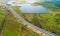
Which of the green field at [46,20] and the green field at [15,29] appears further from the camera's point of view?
the green field at [46,20]

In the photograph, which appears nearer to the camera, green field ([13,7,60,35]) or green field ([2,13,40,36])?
green field ([2,13,40,36])

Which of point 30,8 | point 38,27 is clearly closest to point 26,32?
point 38,27

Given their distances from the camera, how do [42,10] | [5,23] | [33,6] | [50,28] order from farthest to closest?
[33,6] → [42,10] → [5,23] → [50,28]

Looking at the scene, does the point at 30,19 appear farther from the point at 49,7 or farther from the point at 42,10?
the point at 49,7

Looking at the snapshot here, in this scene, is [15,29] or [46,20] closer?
[15,29]
